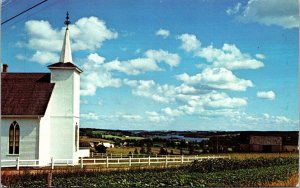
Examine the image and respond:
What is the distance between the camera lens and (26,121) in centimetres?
1877

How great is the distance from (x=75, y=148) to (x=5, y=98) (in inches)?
112

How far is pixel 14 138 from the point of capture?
60.7ft

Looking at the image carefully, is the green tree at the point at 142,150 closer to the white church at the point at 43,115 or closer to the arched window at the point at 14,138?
the white church at the point at 43,115

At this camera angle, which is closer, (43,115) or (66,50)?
(66,50)

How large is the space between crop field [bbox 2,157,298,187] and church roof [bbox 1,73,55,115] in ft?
9.29

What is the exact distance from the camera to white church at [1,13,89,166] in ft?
59.8

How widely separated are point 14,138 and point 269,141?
8.23 meters

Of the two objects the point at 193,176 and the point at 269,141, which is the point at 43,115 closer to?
the point at 193,176

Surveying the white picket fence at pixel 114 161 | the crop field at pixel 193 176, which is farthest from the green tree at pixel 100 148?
the crop field at pixel 193 176

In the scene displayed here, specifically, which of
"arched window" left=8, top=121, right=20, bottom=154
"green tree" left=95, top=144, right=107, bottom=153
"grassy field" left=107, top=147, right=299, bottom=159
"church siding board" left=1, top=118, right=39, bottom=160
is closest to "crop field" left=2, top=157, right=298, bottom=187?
"grassy field" left=107, top=147, right=299, bottom=159

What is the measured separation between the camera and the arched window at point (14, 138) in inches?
723

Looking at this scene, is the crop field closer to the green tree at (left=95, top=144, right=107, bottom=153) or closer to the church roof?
the green tree at (left=95, top=144, right=107, bottom=153)

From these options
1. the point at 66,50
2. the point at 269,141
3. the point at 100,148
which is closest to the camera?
the point at 66,50

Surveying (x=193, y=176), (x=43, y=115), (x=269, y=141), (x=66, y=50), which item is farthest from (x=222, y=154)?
(x=66, y=50)
